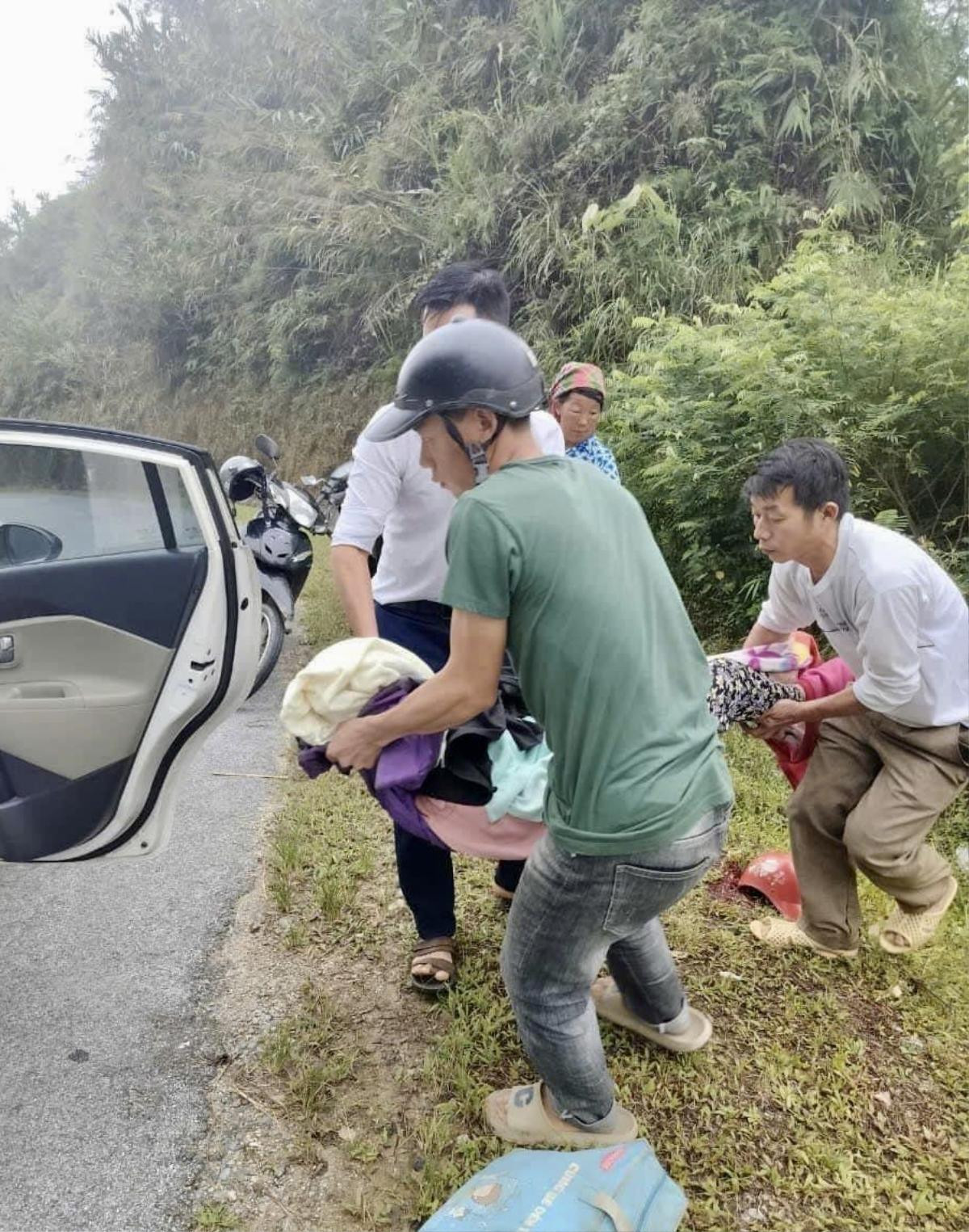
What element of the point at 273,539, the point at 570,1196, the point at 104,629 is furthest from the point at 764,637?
the point at 273,539

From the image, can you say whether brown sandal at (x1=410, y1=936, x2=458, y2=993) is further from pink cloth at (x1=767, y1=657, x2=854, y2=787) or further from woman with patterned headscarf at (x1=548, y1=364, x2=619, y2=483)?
woman with patterned headscarf at (x1=548, y1=364, x2=619, y2=483)

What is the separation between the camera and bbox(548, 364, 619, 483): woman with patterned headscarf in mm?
3721

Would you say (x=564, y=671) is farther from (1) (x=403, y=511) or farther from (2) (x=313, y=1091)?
(2) (x=313, y=1091)

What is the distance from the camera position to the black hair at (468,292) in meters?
2.40

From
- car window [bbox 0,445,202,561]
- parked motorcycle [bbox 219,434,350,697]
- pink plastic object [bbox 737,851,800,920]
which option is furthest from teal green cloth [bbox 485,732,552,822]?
parked motorcycle [bbox 219,434,350,697]

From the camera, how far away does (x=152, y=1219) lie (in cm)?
186

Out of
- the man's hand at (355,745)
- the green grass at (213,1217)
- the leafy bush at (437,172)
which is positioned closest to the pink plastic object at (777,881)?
the man's hand at (355,745)

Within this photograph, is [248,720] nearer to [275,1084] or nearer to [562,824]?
[275,1084]

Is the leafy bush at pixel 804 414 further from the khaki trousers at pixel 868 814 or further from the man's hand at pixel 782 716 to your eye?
the man's hand at pixel 782 716

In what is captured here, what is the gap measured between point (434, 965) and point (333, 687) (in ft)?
3.64

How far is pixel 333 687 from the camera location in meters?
1.84

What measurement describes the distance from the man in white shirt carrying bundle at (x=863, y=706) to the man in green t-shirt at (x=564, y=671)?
32.0 inches

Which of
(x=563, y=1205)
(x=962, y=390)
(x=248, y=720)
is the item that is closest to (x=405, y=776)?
(x=563, y=1205)

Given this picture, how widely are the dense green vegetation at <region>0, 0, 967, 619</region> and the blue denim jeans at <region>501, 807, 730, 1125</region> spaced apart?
3.36m
